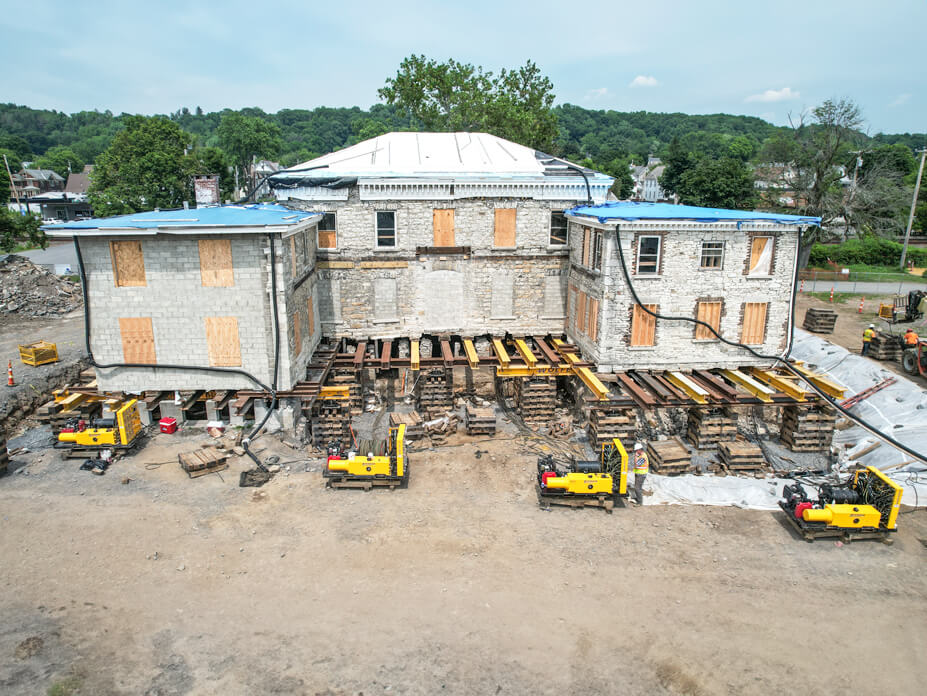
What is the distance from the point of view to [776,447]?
20938mm

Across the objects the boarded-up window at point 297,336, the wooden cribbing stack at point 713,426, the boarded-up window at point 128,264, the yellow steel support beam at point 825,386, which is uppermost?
the boarded-up window at point 128,264

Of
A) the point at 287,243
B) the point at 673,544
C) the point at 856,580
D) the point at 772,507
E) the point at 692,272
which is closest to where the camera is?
the point at 856,580

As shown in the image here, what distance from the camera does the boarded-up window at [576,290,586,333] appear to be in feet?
76.5

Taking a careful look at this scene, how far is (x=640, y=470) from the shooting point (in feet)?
58.9

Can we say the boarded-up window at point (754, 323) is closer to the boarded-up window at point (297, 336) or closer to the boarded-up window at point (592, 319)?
the boarded-up window at point (592, 319)

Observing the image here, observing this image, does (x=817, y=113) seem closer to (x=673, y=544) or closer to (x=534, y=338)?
(x=534, y=338)

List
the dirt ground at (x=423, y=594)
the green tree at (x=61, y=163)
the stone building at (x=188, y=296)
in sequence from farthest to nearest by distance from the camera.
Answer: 1. the green tree at (x=61, y=163)
2. the stone building at (x=188, y=296)
3. the dirt ground at (x=423, y=594)

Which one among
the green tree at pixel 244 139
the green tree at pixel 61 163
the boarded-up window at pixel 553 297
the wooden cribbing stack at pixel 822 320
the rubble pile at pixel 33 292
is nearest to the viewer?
the boarded-up window at pixel 553 297

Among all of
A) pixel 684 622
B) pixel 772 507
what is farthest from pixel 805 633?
pixel 772 507

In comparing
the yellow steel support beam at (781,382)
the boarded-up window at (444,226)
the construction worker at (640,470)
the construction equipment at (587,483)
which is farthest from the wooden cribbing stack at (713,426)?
the boarded-up window at (444,226)

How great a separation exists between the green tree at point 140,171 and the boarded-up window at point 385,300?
101 ft

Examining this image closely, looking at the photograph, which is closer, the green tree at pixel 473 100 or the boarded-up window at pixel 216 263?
the boarded-up window at pixel 216 263

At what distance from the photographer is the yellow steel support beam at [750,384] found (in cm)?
1972

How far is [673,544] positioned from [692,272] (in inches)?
401
